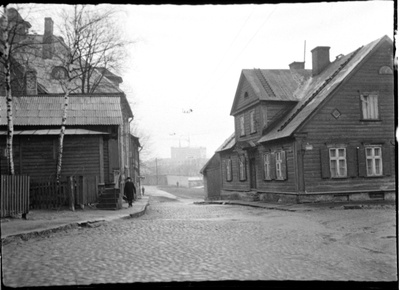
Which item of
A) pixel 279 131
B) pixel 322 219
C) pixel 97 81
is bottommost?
pixel 322 219

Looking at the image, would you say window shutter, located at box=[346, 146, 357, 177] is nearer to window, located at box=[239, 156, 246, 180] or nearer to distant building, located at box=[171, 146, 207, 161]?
window, located at box=[239, 156, 246, 180]

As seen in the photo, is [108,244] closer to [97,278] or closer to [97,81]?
[97,278]

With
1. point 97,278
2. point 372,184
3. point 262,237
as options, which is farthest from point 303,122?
point 97,278

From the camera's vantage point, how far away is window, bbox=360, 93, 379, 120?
22.2 m

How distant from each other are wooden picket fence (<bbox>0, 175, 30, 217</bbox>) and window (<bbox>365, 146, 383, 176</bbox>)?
54.2 ft

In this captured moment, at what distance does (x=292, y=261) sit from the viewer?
7.91m

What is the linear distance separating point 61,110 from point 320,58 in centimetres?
1659

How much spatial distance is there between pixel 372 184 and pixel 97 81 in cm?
2514

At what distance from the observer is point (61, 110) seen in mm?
21234

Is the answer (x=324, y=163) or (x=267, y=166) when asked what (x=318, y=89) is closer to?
(x=324, y=163)

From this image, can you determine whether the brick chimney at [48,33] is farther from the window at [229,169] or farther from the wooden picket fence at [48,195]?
the window at [229,169]

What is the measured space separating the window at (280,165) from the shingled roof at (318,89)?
101 cm

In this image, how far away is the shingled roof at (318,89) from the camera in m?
22.0

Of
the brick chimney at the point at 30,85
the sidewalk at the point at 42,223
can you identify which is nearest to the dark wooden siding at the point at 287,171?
the sidewalk at the point at 42,223
